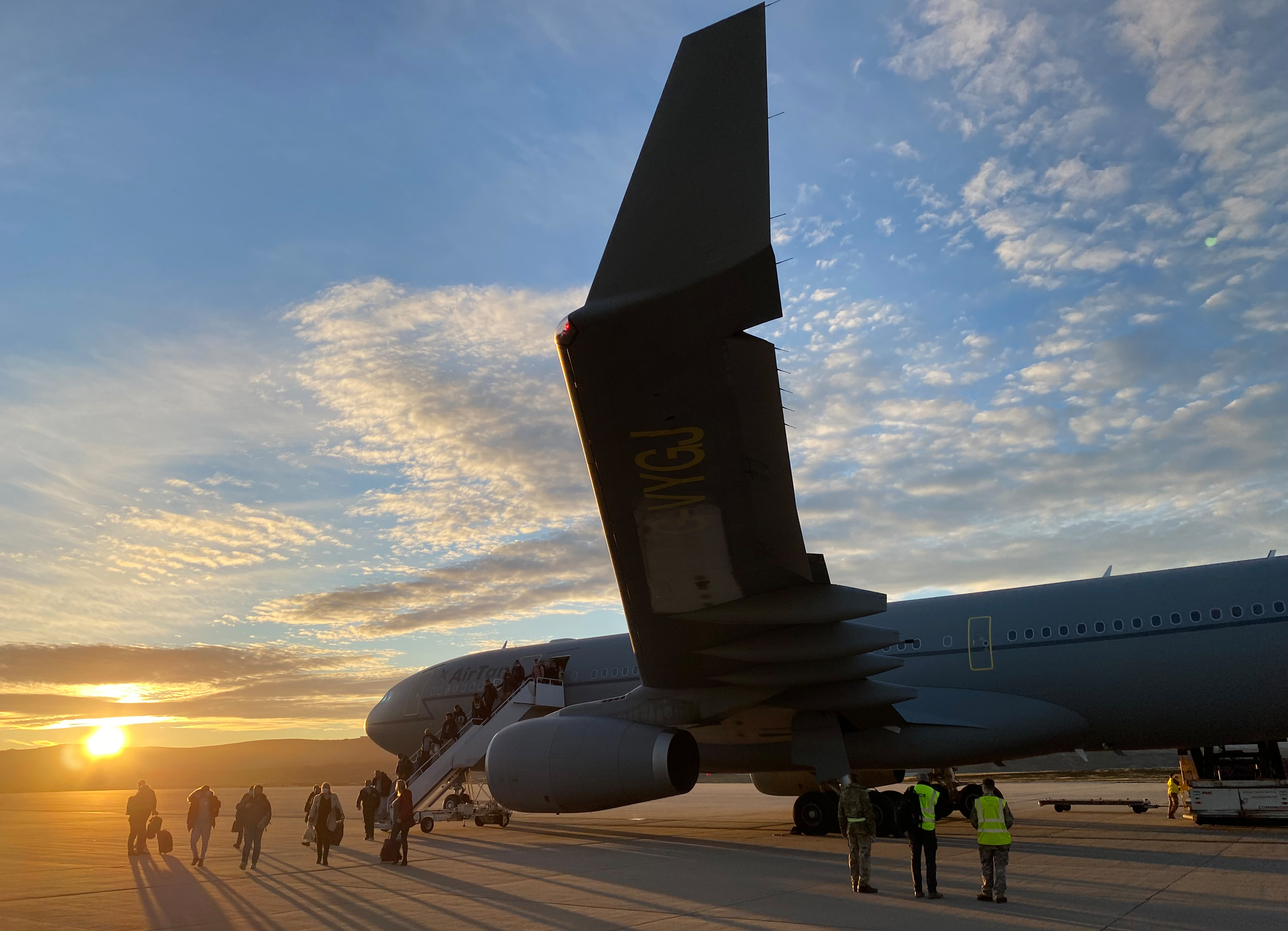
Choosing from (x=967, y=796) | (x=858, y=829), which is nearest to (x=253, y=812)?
(x=858, y=829)

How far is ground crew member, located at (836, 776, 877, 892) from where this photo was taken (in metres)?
7.88

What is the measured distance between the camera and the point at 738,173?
211 inches

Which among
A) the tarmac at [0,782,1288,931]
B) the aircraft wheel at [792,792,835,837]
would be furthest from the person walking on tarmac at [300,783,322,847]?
the aircraft wheel at [792,792,835,837]

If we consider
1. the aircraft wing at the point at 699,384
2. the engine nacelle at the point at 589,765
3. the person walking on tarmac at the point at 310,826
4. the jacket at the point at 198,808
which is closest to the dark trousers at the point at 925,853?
the aircraft wing at the point at 699,384

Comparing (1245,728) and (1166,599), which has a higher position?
(1166,599)

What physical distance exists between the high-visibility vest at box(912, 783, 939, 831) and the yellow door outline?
205 inches

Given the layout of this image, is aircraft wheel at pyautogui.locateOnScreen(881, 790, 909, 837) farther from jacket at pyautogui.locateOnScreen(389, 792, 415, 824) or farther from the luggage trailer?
jacket at pyautogui.locateOnScreen(389, 792, 415, 824)

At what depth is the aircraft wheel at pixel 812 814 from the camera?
534 inches

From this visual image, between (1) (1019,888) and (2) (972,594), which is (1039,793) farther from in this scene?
(1) (1019,888)

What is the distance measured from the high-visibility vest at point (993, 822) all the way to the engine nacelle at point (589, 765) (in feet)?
9.67

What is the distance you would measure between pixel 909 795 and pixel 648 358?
489cm

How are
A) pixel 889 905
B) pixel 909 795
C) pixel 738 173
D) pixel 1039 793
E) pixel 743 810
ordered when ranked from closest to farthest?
pixel 738 173 → pixel 889 905 → pixel 909 795 → pixel 743 810 → pixel 1039 793

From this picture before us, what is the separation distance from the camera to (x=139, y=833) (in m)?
13.7

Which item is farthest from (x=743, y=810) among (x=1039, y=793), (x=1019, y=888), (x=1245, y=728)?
(x=1019, y=888)
